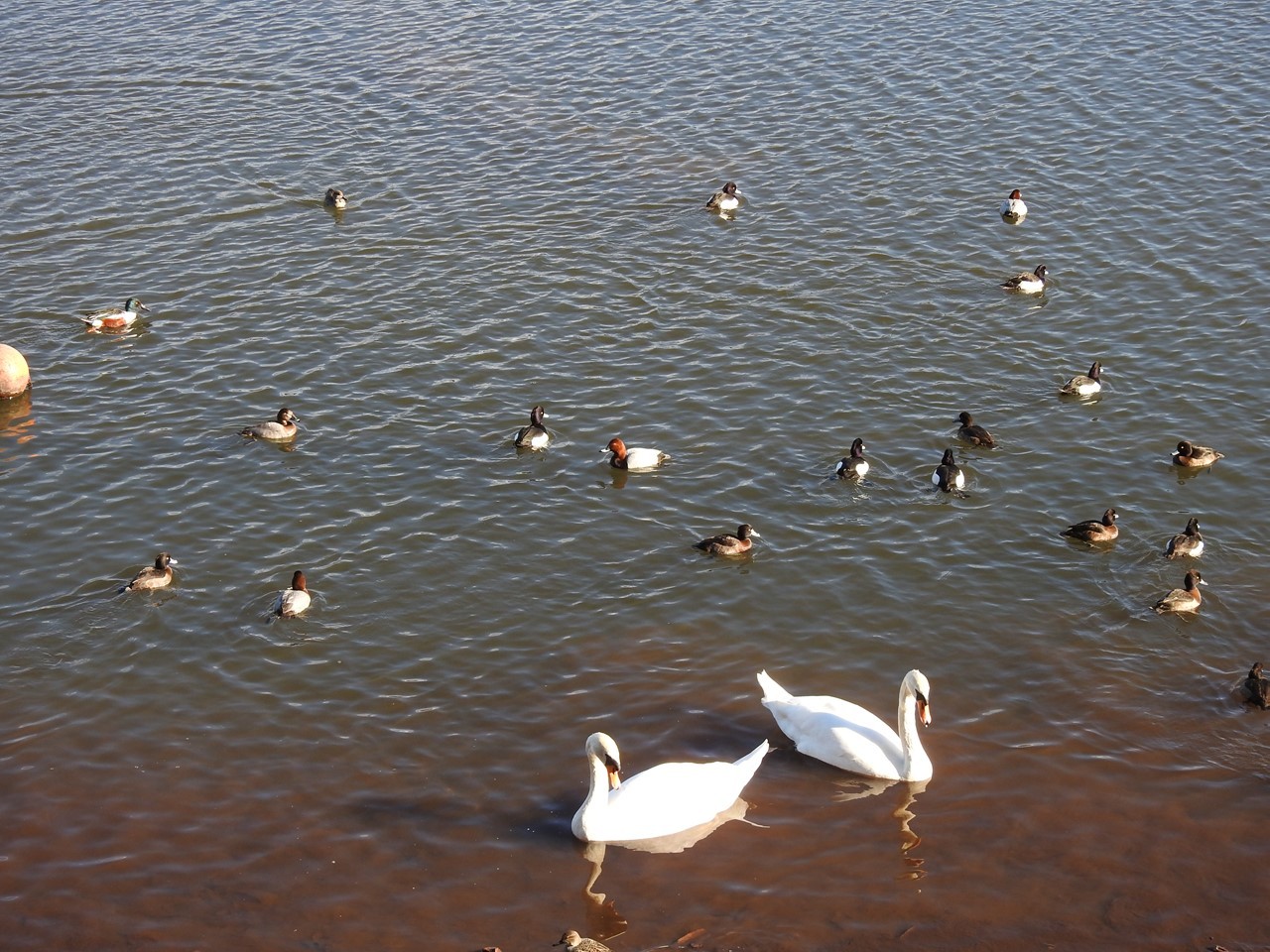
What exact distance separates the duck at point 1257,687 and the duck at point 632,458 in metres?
8.69

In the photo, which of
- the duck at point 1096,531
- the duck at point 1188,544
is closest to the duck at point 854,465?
the duck at point 1096,531

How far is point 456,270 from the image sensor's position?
26422mm

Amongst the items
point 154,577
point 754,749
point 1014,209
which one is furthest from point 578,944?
point 1014,209

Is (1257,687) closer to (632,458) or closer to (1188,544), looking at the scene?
(1188,544)

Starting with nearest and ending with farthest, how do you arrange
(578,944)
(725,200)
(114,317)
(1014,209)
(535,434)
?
(578,944) → (535,434) → (114,317) → (1014,209) → (725,200)

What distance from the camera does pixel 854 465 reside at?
20.4 metres

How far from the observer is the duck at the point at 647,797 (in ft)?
46.3

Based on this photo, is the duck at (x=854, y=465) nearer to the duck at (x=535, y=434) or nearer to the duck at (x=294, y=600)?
the duck at (x=535, y=434)

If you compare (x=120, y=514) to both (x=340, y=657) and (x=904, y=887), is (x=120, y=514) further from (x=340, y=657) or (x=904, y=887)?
(x=904, y=887)

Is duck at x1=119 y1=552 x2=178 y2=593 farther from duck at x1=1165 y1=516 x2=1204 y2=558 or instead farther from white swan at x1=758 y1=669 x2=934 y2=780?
duck at x1=1165 y1=516 x2=1204 y2=558

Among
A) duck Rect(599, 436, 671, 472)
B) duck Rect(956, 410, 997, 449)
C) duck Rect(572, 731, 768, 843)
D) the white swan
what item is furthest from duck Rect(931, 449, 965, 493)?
duck Rect(572, 731, 768, 843)

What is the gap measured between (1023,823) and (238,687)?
29.8 feet

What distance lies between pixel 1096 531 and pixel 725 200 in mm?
12059

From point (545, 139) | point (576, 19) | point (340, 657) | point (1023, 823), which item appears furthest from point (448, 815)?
point (576, 19)
